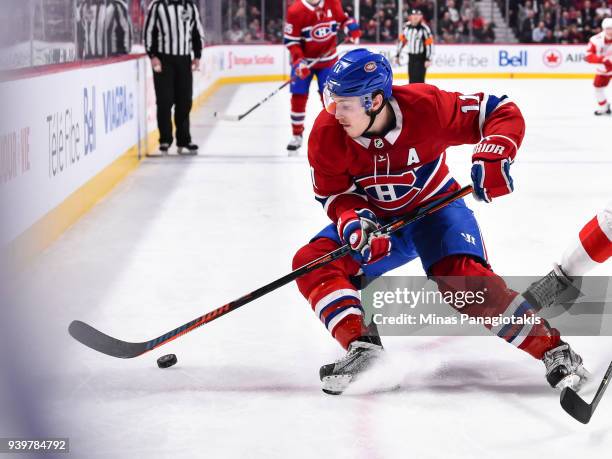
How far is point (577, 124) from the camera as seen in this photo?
30.1 ft

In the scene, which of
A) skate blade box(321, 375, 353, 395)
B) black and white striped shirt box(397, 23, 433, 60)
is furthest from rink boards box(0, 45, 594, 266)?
black and white striped shirt box(397, 23, 433, 60)

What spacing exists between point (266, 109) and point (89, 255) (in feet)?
23.9

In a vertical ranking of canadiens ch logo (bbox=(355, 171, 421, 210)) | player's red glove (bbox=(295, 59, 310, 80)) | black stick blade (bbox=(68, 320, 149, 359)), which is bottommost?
black stick blade (bbox=(68, 320, 149, 359))

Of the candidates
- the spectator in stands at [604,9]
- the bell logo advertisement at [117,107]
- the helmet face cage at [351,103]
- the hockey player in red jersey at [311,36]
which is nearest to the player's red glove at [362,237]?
the helmet face cage at [351,103]

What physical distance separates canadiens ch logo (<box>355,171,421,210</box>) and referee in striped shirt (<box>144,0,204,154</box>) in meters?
4.21

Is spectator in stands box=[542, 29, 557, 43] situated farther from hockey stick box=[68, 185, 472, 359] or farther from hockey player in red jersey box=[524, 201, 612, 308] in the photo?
hockey stick box=[68, 185, 472, 359]

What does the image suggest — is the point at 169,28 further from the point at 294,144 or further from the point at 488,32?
the point at 488,32

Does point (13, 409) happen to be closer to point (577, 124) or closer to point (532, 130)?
point (532, 130)

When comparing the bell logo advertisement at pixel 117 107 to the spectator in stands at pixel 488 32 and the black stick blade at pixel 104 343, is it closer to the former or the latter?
the black stick blade at pixel 104 343

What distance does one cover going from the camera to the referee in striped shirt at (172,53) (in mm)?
6496

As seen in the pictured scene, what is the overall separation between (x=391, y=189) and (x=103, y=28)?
11.6 feet

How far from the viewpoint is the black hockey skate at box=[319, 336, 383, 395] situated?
2.27m

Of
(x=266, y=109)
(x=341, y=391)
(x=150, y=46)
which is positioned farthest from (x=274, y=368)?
(x=266, y=109)

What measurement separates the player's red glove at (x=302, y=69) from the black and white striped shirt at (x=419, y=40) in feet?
14.9
